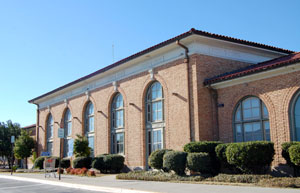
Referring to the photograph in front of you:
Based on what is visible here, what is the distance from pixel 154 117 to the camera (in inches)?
899

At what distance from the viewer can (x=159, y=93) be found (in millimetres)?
22438

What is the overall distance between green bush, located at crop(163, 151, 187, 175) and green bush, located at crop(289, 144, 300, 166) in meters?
5.15

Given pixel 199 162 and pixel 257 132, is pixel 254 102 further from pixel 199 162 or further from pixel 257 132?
pixel 199 162

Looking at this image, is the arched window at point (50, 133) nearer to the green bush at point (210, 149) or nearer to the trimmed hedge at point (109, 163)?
the trimmed hedge at point (109, 163)

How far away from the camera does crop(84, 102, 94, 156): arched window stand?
1168 inches

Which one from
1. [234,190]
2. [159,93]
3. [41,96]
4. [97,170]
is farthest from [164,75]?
[41,96]

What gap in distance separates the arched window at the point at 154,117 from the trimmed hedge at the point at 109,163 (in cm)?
212

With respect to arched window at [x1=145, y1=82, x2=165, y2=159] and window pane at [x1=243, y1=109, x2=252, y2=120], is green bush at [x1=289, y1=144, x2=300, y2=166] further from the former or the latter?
arched window at [x1=145, y1=82, x2=165, y2=159]

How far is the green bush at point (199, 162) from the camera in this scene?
1650 centimetres

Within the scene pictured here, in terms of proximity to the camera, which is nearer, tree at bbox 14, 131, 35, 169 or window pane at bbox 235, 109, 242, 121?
window pane at bbox 235, 109, 242, 121

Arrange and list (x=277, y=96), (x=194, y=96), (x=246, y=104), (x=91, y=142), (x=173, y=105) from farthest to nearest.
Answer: (x=91, y=142) → (x=173, y=105) → (x=194, y=96) → (x=246, y=104) → (x=277, y=96)

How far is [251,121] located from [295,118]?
2394mm

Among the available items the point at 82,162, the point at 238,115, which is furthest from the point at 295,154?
the point at 82,162

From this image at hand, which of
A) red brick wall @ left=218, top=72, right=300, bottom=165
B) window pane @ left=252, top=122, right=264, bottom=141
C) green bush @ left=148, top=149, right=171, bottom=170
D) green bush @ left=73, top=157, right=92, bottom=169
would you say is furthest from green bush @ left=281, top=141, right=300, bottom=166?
green bush @ left=73, top=157, right=92, bottom=169
